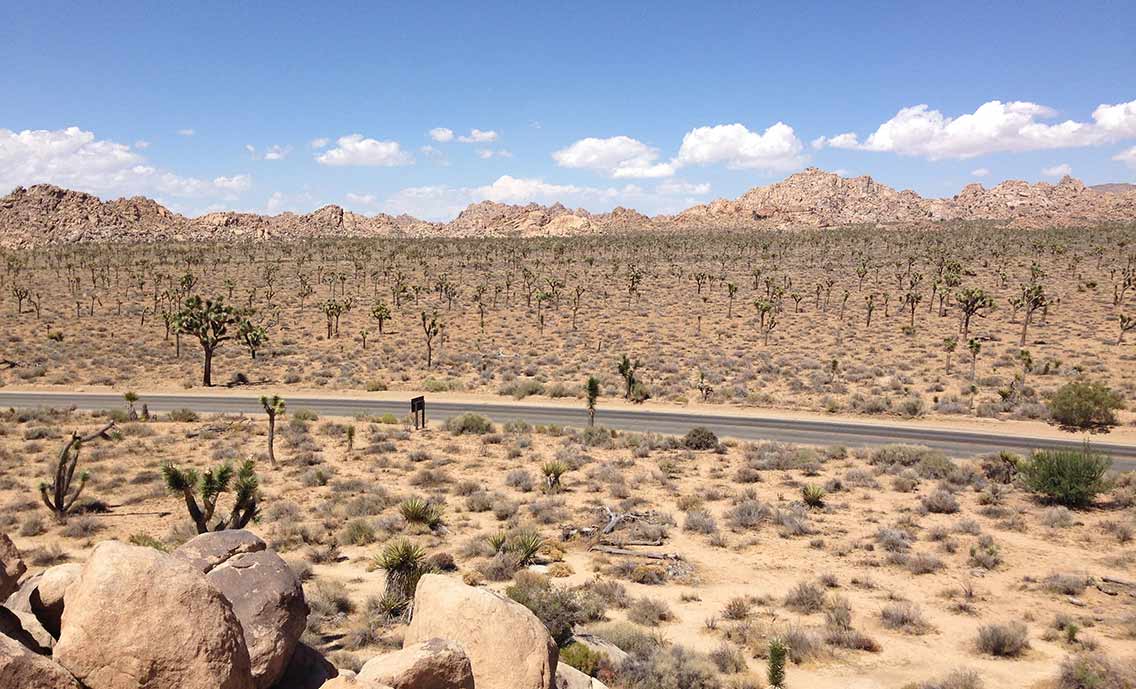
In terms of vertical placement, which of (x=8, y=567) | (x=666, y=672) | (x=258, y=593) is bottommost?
(x=666, y=672)

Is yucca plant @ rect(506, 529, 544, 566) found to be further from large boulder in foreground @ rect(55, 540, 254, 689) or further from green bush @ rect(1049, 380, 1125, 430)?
green bush @ rect(1049, 380, 1125, 430)

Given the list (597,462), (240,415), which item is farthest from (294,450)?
(597,462)

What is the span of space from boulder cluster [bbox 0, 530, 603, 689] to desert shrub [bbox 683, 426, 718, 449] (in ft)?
72.1

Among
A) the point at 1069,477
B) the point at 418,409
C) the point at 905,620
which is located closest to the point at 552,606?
the point at 905,620

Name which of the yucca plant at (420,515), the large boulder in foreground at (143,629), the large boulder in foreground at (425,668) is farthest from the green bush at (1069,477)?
the large boulder in foreground at (143,629)

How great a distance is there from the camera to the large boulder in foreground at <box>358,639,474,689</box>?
689 centimetres

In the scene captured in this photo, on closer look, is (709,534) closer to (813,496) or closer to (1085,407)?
(813,496)

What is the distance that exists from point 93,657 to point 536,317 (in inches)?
2746

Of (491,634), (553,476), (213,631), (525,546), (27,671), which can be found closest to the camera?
(27,671)

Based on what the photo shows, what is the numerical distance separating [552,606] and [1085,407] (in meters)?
34.6

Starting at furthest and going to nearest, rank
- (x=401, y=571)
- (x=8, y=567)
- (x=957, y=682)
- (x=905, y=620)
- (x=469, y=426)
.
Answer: (x=469, y=426)
(x=401, y=571)
(x=905, y=620)
(x=957, y=682)
(x=8, y=567)

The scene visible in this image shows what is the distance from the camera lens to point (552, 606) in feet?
41.4

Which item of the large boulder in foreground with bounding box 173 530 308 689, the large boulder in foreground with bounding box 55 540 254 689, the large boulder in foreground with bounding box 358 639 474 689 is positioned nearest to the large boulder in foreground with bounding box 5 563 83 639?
the large boulder in foreground with bounding box 55 540 254 689

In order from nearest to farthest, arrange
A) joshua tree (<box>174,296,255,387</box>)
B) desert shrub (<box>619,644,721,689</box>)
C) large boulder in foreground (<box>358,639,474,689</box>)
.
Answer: large boulder in foreground (<box>358,639,474,689</box>) → desert shrub (<box>619,644,721,689</box>) → joshua tree (<box>174,296,255,387</box>)
